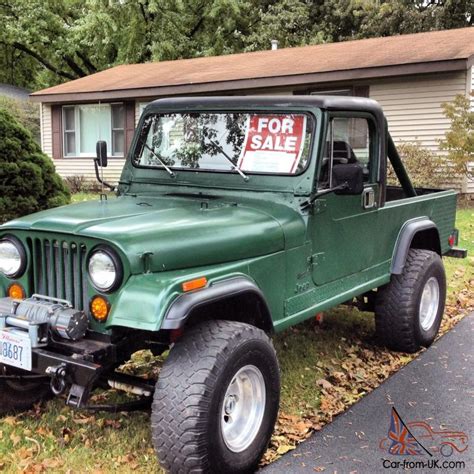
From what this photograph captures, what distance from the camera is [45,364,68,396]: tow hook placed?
9.41ft

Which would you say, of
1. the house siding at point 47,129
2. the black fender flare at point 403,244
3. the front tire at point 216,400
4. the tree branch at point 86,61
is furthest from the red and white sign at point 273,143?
the tree branch at point 86,61

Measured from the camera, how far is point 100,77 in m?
20.5

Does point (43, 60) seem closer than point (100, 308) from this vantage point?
No

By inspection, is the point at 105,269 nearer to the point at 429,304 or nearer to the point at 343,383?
the point at 343,383

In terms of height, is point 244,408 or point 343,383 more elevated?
point 244,408

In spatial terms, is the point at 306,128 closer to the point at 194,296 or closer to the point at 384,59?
the point at 194,296

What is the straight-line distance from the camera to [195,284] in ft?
9.70

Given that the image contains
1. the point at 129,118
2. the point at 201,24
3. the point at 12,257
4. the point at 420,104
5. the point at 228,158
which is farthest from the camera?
the point at 201,24

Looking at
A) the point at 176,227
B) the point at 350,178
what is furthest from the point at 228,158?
the point at 176,227

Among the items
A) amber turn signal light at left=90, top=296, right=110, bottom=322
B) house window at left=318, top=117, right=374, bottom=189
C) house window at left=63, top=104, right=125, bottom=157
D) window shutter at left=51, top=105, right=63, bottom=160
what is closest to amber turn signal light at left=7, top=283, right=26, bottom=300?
amber turn signal light at left=90, top=296, right=110, bottom=322

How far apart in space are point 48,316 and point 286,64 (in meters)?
14.2

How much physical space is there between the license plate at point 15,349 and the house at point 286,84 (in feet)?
38.3

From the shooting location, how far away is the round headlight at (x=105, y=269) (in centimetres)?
294

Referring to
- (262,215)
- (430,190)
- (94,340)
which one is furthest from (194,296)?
(430,190)
